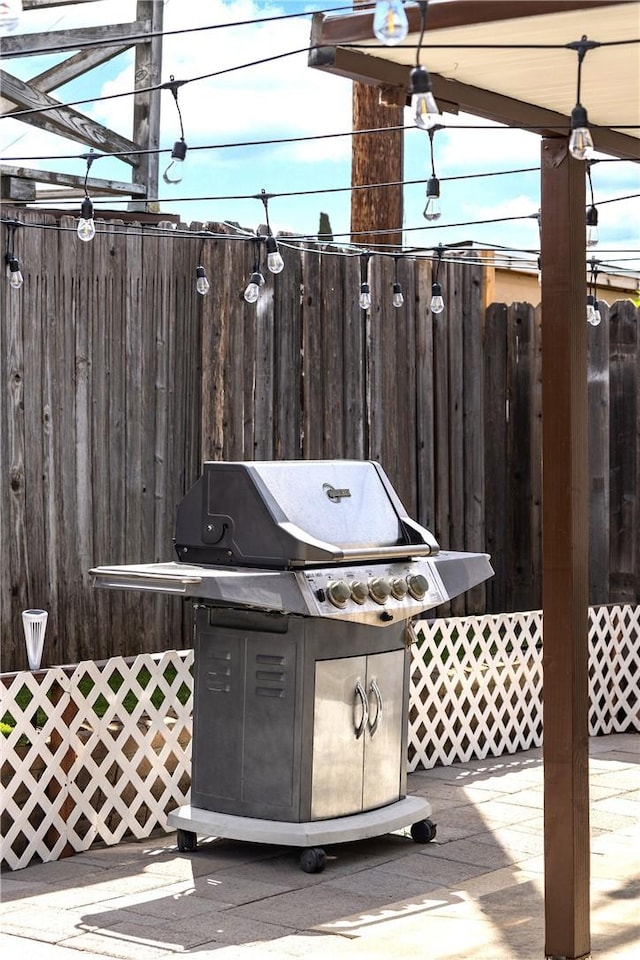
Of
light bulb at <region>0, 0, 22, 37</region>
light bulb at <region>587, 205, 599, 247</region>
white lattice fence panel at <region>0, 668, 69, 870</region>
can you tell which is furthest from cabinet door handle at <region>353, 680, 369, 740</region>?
light bulb at <region>0, 0, 22, 37</region>

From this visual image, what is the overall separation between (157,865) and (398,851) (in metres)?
1.09

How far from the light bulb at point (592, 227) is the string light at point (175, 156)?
1449mm

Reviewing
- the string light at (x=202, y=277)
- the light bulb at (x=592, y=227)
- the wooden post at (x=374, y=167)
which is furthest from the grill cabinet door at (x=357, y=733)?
the wooden post at (x=374, y=167)

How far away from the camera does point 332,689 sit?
5.53 meters

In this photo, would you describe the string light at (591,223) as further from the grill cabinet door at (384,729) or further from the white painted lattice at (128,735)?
the white painted lattice at (128,735)

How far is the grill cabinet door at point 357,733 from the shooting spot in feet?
18.0

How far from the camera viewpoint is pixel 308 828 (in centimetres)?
542

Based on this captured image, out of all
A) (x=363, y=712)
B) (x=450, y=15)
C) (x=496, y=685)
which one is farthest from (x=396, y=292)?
(x=450, y=15)

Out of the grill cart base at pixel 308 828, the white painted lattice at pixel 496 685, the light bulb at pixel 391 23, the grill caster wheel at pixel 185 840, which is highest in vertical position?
the light bulb at pixel 391 23

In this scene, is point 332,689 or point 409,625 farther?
point 409,625

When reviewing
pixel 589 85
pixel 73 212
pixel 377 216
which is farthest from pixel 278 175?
pixel 589 85

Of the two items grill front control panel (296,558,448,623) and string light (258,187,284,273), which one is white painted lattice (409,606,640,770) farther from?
string light (258,187,284,273)

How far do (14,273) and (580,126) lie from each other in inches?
141

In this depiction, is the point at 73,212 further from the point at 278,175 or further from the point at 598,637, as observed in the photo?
the point at 278,175
